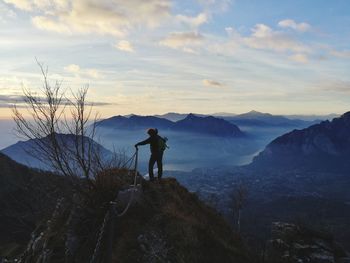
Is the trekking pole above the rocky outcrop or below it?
above

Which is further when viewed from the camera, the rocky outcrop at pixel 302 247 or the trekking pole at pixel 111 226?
the rocky outcrop at pixel 302 247

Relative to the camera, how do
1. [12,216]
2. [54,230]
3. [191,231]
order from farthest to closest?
[12,216] < [54,230] < [191,231]

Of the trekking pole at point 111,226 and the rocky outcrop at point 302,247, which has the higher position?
the trekking pole at point 111,226

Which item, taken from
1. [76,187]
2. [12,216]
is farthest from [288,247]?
[12,216]

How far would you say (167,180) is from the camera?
837 inches

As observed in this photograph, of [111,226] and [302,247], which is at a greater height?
[111,226]

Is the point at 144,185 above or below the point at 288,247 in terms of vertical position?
above

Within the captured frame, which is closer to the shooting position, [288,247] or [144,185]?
[144,185]

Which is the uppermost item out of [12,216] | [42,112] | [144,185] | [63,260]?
[42,112]

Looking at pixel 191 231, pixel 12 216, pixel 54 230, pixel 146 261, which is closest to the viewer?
pixel 146 261

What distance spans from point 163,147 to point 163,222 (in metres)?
5.53

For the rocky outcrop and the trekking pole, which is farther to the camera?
the rocky outcrop

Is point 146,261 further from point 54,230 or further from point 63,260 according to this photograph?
point 54,230

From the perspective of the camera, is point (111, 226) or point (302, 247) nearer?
point (111, 226)
